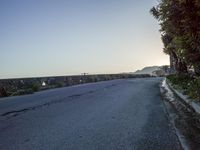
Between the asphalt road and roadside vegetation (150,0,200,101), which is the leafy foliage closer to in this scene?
roadside vegetation (150,0,200,101)

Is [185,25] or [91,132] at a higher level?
[185,25]

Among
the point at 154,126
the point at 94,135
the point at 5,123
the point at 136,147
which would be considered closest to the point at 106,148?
the point at 136,147

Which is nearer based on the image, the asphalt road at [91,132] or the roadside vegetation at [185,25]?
the asphalt road at [91,132]

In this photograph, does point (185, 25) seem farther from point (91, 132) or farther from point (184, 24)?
point (91, 132)

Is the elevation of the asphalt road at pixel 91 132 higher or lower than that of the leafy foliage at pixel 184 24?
lower

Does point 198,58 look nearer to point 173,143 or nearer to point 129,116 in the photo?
point 129,116

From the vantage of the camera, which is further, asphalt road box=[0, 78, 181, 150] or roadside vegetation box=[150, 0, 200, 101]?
roadside vegetation box=[150, 0, 200, 101]

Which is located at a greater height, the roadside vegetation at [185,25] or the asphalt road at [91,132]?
the roadside vegetation at [185,25]

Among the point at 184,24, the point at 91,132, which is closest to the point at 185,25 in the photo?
the point at 184,24

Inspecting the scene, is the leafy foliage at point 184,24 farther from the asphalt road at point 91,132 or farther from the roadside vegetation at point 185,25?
the asphalt road at point 91,132

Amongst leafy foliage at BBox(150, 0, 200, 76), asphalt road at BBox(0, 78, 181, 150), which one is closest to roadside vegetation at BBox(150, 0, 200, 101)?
leafy foliage at BBox(150, 0, 200, 76)

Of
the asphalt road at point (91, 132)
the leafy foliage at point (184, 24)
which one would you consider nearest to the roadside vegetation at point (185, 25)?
the leafy foliage at point (184, 24)

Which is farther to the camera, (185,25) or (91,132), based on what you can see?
(185,25)

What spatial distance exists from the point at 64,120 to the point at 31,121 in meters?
1.00
